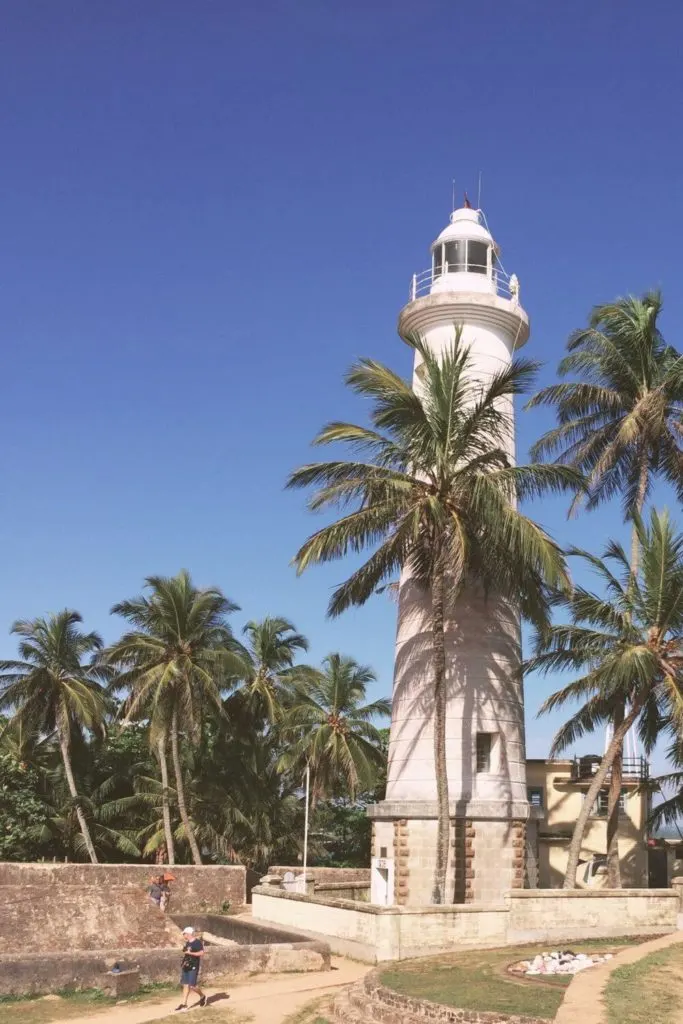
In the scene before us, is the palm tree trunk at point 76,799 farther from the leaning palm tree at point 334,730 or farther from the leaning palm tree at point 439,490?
the leaning palm tree at point 439,490

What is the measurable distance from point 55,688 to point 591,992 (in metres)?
29.5

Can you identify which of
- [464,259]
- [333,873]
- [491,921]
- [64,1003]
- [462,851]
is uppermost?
[464,259]

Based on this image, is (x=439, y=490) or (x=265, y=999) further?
(x=439, y=490)

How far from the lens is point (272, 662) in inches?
1688

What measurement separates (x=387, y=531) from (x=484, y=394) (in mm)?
3980

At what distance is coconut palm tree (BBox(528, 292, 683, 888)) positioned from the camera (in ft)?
96.9

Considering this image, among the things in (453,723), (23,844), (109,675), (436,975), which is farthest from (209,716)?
(436,975)

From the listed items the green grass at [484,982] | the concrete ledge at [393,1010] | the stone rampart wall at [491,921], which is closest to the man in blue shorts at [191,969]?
the concrete ledge at [393,1010]

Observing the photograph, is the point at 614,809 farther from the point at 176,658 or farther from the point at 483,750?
the point at 176,658

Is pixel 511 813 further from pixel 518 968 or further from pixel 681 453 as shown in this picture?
pixel 681 453

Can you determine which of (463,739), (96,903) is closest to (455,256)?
(463,739)

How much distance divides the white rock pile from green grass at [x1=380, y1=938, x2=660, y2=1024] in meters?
0.40

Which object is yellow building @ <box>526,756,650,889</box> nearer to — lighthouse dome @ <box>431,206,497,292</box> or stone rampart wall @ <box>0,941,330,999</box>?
stone rampart wall @ <box>0,941,330,999</box>

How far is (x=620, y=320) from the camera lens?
30469mm
